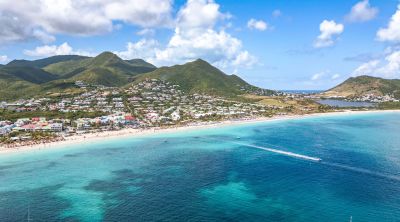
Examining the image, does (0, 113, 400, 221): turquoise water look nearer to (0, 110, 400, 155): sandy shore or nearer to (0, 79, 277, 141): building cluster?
(0, 110, 400, 155): sandy shore

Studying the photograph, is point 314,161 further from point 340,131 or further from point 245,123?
point 245,123

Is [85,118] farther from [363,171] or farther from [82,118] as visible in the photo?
[363,171]

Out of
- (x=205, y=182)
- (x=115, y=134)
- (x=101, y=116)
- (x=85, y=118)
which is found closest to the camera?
(x=205, y=182)

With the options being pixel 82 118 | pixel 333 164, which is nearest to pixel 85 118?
pixel 82 118

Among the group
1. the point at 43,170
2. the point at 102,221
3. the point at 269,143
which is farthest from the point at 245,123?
the point at 102,221

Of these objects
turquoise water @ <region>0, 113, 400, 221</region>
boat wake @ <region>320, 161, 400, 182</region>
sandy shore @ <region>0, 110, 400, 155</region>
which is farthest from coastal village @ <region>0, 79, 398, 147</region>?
boat wake @ <region>320, 161, 400, 182</region>

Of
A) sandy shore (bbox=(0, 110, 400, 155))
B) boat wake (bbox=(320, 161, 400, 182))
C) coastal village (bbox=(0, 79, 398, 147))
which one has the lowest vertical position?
boat wake (bbox=(320, 161, 400, 182))

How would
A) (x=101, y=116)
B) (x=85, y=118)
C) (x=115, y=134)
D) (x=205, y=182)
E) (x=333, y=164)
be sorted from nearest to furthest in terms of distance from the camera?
(x=205, y=182), (x=333, y=164), (x=115, y=134), (x=85, y=118), (x=101, y=116)

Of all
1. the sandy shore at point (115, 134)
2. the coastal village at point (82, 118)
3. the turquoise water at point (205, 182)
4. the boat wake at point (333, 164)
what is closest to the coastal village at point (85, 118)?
the coastal village at point (82, 118)
